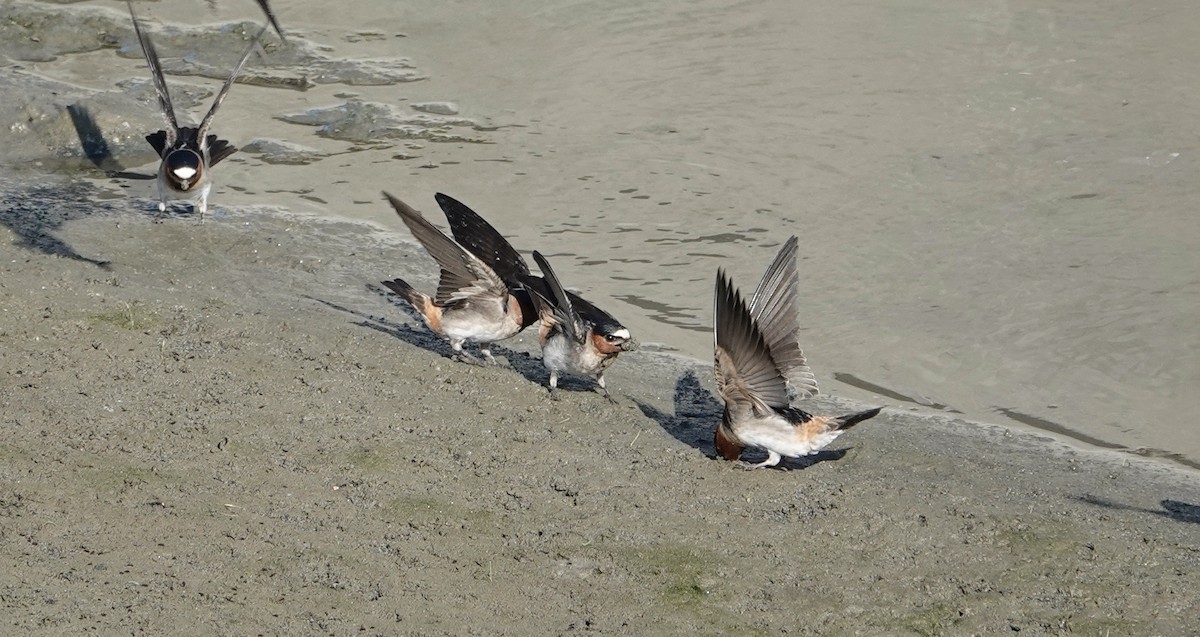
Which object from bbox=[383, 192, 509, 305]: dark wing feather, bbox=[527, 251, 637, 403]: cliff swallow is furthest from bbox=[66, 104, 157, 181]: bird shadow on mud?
bbox=[527, 251, 637, 403]: cliff swallow

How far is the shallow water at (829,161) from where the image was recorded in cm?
782

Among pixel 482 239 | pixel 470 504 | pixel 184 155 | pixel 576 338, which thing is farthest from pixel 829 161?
pixel 470 504

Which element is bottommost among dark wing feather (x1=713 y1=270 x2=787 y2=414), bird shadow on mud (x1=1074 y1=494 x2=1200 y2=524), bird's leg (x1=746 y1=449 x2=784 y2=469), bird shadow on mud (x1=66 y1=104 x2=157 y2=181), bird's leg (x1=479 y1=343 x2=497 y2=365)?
bird shadow on mud (x1=66 y1=104 x2=157 y2=181)

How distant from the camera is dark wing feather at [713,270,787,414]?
223 inches

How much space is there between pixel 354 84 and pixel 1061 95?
18.7ft

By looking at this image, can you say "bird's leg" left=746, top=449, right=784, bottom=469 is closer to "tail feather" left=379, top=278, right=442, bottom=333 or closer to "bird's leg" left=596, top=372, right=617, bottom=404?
"bird's leg" left=596, top=372, right=617, bottom=404

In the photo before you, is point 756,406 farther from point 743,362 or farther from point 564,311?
point 564,311

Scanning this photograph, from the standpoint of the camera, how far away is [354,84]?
38.6 feet

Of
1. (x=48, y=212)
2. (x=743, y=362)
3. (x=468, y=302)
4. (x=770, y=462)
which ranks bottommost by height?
(x=48, y=212)

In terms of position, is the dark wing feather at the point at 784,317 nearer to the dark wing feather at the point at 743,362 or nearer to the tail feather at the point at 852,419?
the dark wing feather at the point at 743,362

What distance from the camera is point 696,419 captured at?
21.8 ft

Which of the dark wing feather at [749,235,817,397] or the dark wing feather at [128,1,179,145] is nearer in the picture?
the dark wing feather at [749,235,817,397]

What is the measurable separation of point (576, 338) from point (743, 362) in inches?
38.4

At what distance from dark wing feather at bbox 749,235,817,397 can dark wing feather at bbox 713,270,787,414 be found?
0.66 ft
